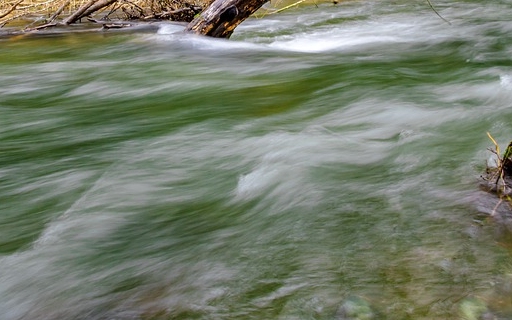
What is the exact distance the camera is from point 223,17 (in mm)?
7176

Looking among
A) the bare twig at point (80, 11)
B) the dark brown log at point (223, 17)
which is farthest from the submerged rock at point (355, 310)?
the bare twig at point (80, 11)

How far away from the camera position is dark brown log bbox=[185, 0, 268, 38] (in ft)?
22.7

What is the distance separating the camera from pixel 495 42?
274 inches

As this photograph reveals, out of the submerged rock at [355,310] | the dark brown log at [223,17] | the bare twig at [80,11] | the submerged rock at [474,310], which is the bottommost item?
the submerged rock at [474,310]

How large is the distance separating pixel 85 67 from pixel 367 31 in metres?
3.99

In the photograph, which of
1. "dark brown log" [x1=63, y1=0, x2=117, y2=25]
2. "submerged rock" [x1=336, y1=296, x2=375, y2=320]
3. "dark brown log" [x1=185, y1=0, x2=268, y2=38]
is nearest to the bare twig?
"dark brown log" [x1=63, y1=0, x2=117, y2=25]

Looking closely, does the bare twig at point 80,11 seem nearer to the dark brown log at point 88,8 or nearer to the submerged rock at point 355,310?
the dark brown log at point 88,8

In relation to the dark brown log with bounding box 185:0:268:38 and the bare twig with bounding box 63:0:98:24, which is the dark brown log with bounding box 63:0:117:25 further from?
the dark brown log with bounding box 185:0:268:38

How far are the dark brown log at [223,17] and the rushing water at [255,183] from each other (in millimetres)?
208

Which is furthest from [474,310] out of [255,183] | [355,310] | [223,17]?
[223,17]

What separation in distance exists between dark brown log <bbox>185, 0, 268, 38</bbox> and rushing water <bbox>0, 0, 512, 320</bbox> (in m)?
0.21

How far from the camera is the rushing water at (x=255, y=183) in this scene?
2.32 meters

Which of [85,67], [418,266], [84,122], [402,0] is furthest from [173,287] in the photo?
[402,0]

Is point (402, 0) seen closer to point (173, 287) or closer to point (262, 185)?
point (262, 185)
